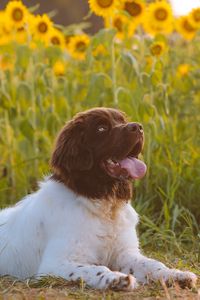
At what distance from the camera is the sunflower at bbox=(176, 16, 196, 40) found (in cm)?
762

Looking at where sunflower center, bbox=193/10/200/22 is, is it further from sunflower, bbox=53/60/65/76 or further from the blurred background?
the blurred background

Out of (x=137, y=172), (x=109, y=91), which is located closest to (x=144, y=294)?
(x=137, y=172)

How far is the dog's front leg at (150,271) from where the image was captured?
14.8 ft

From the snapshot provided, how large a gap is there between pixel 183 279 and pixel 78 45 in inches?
145

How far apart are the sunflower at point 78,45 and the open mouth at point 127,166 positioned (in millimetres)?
2958

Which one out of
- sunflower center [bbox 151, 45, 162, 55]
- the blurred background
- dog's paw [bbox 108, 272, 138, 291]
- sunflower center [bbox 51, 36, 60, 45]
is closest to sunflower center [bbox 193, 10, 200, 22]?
sunflower center [bbox 151, 45, 162, 55]

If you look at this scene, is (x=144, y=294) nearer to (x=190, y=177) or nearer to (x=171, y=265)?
(x=171, y=265)

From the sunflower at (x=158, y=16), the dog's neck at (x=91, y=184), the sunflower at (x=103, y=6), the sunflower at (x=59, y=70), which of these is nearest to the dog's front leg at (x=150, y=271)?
the dog's neck at (x=91, y=184)

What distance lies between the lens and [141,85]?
22.2ft

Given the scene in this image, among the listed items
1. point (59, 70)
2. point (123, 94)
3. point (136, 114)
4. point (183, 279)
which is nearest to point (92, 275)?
point (183, 279)

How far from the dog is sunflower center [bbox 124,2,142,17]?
7.13 feet

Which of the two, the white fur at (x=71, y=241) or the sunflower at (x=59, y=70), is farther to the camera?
the sunflower at (x=59, y=70)

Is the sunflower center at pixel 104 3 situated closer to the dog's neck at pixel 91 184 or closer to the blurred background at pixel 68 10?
the dog's neck at pixel 91 184

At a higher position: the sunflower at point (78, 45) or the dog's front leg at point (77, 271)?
the sunflower at point (78, 45)
